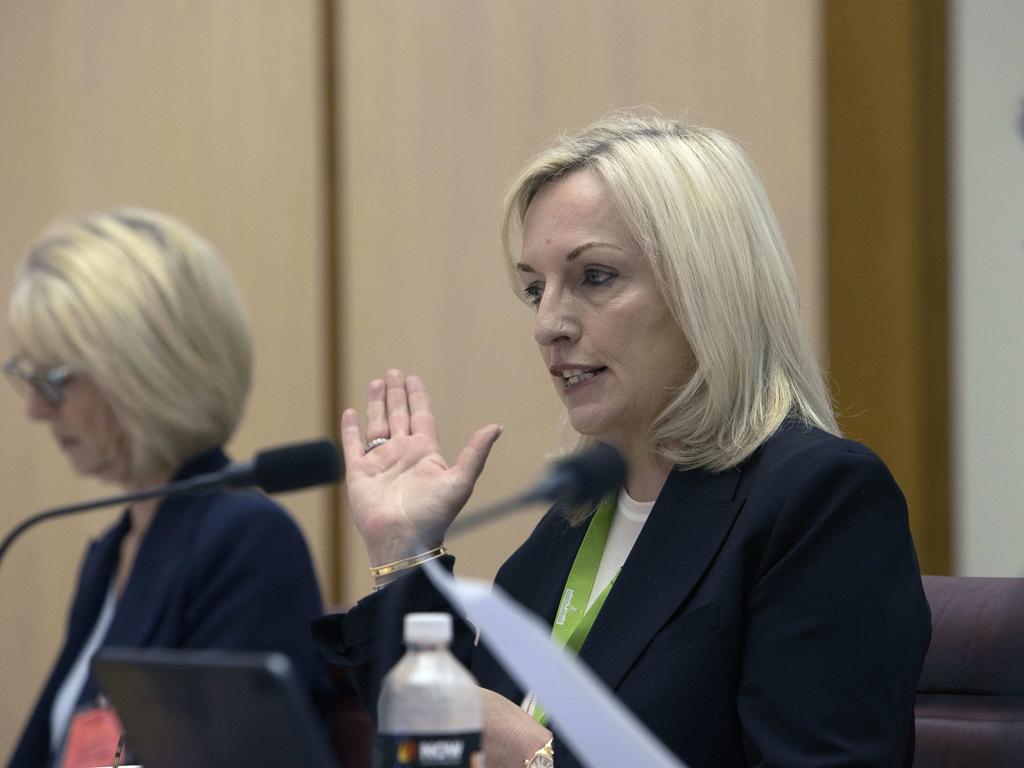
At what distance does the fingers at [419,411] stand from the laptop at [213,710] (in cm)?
87

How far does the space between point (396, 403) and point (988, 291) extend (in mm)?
1136

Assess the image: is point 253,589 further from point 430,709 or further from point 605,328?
point 430,709

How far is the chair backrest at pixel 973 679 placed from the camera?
1.58m

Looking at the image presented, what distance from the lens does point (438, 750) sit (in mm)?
955

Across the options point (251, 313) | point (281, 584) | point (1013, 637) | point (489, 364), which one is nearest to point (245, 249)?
point (251, 313)

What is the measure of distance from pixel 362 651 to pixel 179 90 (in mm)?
2356

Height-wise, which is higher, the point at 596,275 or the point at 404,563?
the point at 596,275

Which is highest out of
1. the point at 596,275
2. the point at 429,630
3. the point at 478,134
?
the point at 478,134

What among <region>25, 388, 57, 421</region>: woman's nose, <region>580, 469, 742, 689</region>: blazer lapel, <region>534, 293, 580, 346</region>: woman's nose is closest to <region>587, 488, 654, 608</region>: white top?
<region>580, 469, 742, 689</region>: blazer lapel

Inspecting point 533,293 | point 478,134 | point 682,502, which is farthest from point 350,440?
point 478,134

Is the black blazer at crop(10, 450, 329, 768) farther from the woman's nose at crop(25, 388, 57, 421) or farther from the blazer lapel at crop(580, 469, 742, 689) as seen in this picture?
the blazer lapel at crop(580, 469, 742, 689)

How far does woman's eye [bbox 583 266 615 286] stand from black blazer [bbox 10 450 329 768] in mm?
990

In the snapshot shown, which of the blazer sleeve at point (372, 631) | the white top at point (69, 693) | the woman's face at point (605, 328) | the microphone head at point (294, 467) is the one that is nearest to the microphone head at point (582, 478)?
the microphone head at point (294, 467)

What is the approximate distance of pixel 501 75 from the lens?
321 centimetres
